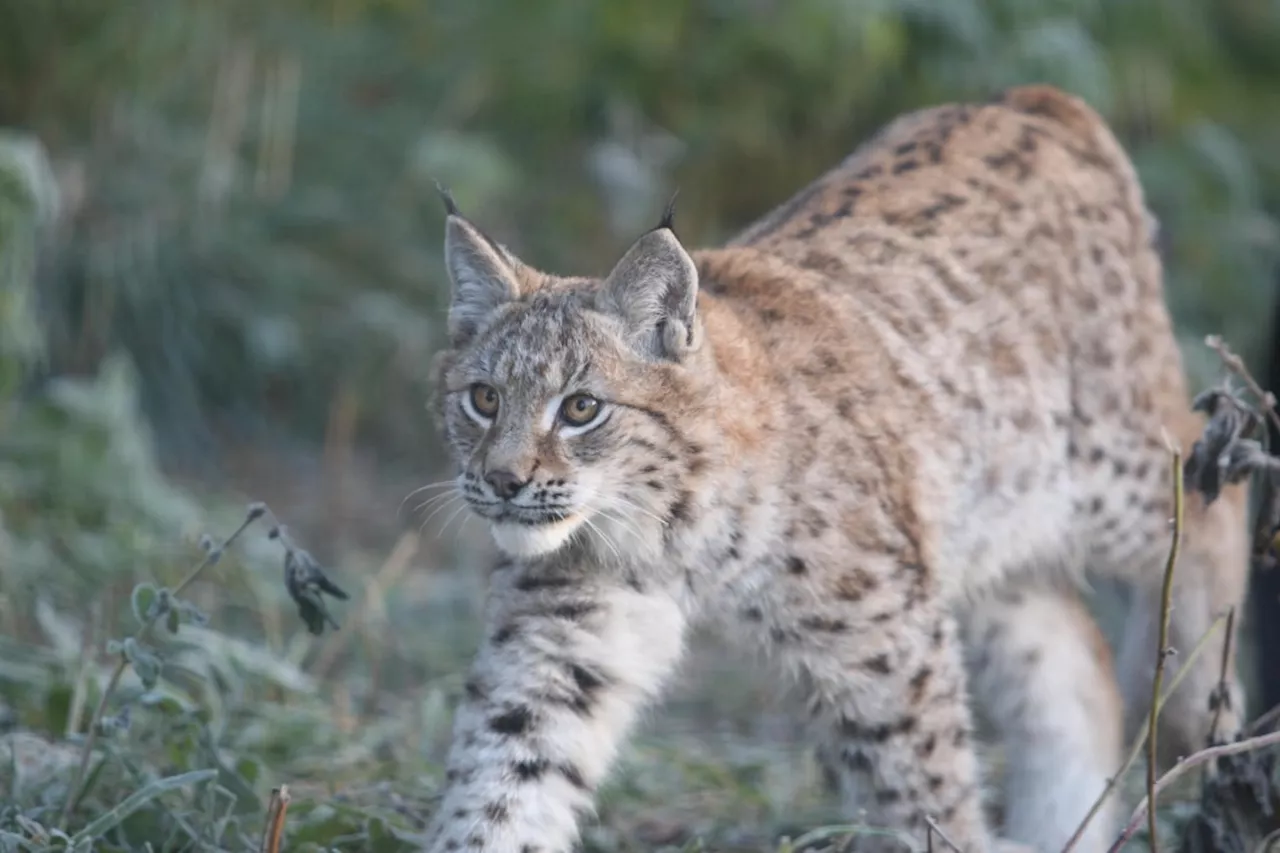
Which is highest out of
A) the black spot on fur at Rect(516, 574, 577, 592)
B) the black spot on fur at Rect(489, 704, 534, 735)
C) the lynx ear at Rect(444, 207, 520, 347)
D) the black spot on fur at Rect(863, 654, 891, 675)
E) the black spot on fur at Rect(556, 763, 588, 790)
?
the lynx ear at Rect(444, 207, 520, 347)

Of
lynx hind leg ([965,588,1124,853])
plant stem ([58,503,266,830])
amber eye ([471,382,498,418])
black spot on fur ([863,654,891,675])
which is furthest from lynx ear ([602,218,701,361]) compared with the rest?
lynx hind leg ([965,588,1124,853])

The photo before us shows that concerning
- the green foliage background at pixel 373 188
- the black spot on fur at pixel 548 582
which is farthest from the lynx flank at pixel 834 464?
the green foliage background at pixel 373 188

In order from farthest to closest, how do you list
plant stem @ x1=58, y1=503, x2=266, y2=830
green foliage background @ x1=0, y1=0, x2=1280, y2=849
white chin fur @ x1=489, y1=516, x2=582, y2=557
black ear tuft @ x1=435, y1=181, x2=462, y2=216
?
green foliage background @ x1=0, y1=0, x2=1280, y2=849 → black ear tuft @ x1=435, y1=181, x2=462, y2=216 → white chin fur @ x1=489, y1=516, x2=582, y2=557 → plant stem @ x1=58, y1=503, x2=266, y2=830

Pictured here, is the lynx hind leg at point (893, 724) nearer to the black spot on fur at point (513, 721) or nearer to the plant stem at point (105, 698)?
the black spot on fur at point (513, 721)

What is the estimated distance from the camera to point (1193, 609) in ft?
17.2

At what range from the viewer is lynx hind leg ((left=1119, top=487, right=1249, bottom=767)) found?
5113mm

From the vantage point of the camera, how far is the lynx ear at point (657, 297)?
4.01m

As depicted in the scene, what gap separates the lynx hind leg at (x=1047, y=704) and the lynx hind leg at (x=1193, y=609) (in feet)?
0.42

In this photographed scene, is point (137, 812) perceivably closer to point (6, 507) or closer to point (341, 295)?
point (6, 507)

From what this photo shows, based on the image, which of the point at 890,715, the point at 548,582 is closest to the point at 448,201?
the point at 548,582

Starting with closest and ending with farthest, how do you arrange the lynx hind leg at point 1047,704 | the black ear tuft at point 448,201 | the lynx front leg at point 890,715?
the black ear tuft at point 448,201
the lynx front leg at point 890,715
the lynx hind leg at point 1047,704

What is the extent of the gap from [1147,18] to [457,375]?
442 centimetres

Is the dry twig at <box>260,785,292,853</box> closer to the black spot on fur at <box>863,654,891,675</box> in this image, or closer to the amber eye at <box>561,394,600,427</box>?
the amber eye at <box>561,394,600,427</box>

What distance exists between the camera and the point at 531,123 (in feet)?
26.9
